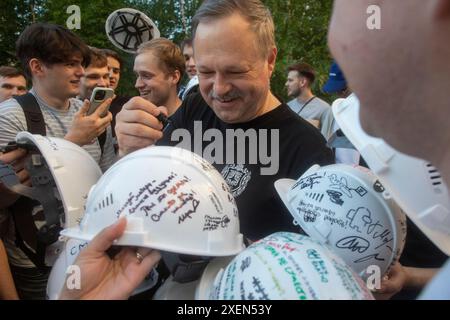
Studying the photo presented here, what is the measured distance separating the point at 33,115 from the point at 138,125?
1082mm

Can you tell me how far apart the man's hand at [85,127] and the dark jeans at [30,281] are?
27.4 inches

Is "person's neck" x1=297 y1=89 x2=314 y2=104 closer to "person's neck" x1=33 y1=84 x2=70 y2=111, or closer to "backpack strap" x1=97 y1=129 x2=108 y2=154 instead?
"backpack strap" x1=97 y1=129 x2=108 y2=154

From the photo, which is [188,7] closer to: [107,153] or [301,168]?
[107,153]

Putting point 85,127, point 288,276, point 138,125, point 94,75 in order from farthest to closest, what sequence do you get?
point 94,75 < point 85,127 < point 138,125 < point 288,276

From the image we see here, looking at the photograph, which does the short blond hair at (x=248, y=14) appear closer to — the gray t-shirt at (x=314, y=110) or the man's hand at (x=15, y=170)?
the man's hand at (x=15, y=170)

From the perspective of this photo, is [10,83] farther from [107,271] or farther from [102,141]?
[107,271]

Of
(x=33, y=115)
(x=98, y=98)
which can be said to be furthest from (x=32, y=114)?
(x=98, y=98)

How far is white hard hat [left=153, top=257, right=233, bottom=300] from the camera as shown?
1.31m

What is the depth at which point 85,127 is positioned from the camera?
7.55 feet

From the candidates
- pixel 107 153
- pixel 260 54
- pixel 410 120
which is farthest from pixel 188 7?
pixel 410 120

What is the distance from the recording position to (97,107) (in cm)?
246
